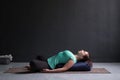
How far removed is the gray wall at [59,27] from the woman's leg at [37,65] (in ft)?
6.26

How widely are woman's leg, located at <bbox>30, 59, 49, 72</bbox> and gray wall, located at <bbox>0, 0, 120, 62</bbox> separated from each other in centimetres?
191

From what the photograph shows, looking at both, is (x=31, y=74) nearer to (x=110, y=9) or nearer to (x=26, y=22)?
(x=26, y=22)

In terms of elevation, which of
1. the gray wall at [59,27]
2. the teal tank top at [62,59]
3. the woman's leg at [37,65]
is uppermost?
the gray wall at [59,27]

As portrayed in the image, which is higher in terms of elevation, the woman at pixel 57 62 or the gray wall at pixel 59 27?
the gray wall at pixel 59 27

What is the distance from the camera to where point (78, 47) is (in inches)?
279

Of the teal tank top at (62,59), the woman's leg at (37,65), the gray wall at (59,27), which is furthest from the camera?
the gray wall at (59,27)

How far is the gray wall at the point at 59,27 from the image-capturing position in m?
7.09

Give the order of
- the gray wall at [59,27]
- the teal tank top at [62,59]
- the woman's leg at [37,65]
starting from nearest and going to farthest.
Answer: the woman's leg at [37,65] < the teal tank top at [62,59] < the gray wall at [59,27]

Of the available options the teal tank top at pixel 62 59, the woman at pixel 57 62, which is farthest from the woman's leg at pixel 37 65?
the teal tank top at pixel 62 59

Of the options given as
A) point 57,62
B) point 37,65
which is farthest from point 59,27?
point 37,65

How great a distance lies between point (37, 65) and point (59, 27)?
86.3 inches

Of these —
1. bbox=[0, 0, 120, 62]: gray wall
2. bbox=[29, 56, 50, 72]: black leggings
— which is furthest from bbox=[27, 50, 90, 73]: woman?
bbox=[0, 0, 120, 62]: gray wall

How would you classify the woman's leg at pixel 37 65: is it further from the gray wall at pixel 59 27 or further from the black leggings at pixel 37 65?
the gray wall at pixel 59 27

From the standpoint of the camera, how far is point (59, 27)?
280 inches
